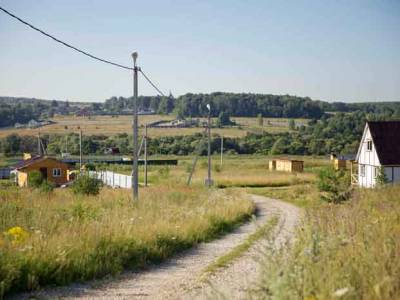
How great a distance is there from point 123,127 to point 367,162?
95287mm

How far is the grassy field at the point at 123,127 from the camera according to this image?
4673 inches

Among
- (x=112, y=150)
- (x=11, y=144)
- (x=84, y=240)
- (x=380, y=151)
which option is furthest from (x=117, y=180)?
(x=11, y=144)

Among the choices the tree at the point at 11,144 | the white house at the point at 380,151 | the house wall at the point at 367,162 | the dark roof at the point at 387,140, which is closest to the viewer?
the white house at the point at 380,151

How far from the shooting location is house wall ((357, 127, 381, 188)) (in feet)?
130

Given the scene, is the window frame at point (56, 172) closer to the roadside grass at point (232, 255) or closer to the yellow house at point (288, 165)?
the yellow house at point (288, 165)

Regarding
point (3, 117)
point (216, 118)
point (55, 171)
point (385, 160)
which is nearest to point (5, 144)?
point (3, 117)

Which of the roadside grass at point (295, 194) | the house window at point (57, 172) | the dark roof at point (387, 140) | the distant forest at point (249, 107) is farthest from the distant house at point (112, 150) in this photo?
the dark roof at point (387, 140)

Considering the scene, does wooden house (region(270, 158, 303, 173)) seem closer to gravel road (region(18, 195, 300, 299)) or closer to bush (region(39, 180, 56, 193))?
bush (region(39, 180, 56, 193))

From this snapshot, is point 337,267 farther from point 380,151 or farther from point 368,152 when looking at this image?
point 368,152

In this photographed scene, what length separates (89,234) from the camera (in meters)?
10.7

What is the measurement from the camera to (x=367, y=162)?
41.2m

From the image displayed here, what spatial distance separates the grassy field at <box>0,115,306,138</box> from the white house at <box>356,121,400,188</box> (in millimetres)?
65230

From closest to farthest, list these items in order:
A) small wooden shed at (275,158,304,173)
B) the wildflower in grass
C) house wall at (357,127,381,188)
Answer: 1. the wildflower in grass
2. house wall at (357,127,381,188)
3. small wooden shed at (275,158,304,173)

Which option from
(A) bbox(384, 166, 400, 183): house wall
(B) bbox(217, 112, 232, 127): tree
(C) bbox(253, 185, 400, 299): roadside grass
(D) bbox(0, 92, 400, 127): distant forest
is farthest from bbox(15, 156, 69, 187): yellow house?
(B) bbox(217, 112, 232, 127): tree
